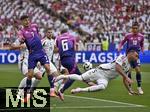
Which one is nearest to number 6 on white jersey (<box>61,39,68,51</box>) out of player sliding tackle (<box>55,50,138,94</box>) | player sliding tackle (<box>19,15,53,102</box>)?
player sliding tackle (<box>19,15,53,102</box>)

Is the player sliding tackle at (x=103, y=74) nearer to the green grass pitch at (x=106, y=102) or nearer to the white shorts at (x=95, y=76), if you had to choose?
the white shorts at (x=95, y=76)

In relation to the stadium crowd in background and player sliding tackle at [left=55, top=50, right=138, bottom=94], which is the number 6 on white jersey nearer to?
player sliding tackle at [left=55, top=50, right=138, bottom=94]

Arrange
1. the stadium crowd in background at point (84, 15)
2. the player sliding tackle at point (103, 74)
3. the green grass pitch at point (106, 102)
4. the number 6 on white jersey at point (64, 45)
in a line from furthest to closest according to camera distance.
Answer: the stadium crowd in background at point (84, 15), the number 6 on white jersey at point (64, 45), the player sliding tackle at point (103, 74), the green grass pitch at point (106, 102)

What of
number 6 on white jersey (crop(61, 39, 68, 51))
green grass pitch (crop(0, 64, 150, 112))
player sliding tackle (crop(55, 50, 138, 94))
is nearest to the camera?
green grass pitch (crop(0, 64, 150, 112))

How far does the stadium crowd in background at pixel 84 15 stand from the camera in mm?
42406

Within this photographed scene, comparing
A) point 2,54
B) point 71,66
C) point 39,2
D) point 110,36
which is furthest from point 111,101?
point 39,2

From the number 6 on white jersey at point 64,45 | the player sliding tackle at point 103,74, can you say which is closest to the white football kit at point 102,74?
the player sliding tackle at point 103,74

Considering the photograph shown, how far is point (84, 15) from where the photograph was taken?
44.8 metres

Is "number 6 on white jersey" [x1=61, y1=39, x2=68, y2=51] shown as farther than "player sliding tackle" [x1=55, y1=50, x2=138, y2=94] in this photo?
Yes

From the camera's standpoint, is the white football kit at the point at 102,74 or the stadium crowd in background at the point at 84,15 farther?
the stadium crowd in background at the point at 84,15

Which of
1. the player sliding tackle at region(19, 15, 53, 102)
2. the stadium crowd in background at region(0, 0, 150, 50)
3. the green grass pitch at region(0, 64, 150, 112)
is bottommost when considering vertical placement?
the green grass pitch at region(0, 64, 150, 112)

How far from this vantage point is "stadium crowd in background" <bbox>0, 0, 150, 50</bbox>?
4241 centimetres

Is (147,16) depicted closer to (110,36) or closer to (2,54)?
(110,36)

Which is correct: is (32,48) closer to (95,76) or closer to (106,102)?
(95,76)
